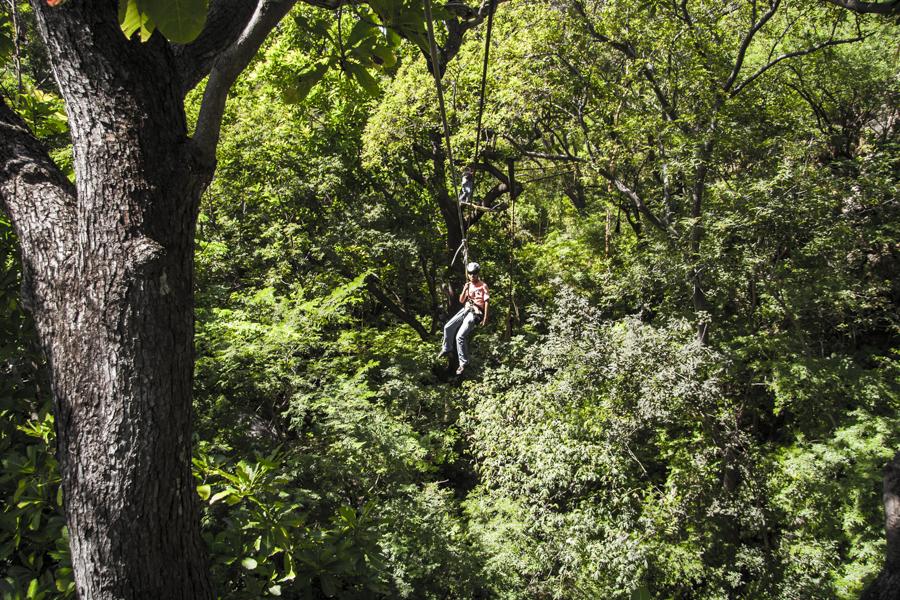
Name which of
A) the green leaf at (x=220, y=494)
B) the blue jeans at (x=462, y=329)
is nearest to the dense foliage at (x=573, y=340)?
the green leaf at (x=220, y=494)

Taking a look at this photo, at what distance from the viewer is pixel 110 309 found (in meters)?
1.54

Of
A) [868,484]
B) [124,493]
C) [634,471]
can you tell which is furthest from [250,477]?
[868,484]

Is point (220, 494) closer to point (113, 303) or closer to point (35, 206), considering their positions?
point (113, 303)

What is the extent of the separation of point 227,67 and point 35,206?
2.19ft

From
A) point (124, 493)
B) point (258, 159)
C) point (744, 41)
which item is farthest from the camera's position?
point (258, 159)

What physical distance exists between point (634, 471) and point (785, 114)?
19.6ft

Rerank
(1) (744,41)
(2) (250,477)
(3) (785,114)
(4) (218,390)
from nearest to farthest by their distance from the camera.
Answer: (2) (250,477) → (4) (218,390) → (1) (744,41) → (3) (785,114)

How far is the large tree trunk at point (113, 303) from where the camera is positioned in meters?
1.53

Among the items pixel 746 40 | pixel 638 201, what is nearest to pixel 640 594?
pixel 746 40

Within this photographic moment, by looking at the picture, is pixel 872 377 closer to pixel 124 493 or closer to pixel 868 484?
pixel 868 484

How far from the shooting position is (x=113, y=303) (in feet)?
5.07

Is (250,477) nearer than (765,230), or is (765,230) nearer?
(250,477)

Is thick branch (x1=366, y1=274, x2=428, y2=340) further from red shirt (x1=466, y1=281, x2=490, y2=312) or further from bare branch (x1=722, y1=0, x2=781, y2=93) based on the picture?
bare branch (x1=722, y1=0, x2=781, y2=93)

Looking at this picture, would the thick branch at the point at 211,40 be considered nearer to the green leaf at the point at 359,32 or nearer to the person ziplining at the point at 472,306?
the green leaf at the point at 359,32
